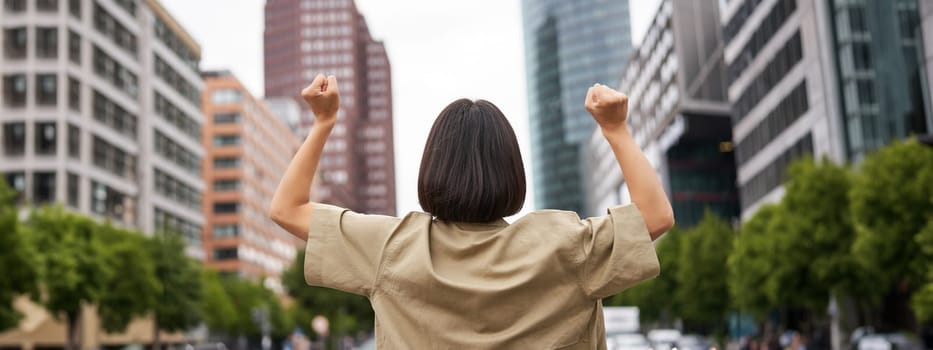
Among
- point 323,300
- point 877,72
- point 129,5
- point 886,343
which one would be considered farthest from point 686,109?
point 886,343

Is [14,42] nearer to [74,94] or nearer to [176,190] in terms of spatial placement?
[74,94]

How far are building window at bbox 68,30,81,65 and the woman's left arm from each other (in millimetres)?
59376

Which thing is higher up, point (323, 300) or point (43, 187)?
point (43, 187)

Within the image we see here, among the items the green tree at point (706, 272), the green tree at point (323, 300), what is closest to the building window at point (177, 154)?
the green tree at point (323, 300)

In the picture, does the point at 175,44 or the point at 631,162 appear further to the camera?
the point at 175,44

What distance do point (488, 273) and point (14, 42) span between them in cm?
5996

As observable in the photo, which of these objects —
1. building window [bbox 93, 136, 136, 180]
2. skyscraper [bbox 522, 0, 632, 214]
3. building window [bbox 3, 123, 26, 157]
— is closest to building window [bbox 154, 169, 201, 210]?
building window [bbox 93, 136, 136, 180]

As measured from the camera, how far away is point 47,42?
57.3 meters

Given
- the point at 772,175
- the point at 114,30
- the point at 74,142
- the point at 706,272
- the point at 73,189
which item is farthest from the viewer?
the point at 114,30

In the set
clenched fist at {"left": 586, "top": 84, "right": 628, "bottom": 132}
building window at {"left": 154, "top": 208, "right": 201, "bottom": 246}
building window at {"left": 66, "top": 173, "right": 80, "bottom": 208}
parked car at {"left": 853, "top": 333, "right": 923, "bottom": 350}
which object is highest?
building window at {"left": 66, "top": 173, "right": 80, "bottom": 208}

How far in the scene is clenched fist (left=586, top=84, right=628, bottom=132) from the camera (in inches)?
87.0

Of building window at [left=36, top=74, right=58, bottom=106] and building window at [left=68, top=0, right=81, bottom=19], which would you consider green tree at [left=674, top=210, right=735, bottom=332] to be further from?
building window at [left=68, top=0, right=81, bottom=19]

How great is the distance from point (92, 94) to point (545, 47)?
144 m

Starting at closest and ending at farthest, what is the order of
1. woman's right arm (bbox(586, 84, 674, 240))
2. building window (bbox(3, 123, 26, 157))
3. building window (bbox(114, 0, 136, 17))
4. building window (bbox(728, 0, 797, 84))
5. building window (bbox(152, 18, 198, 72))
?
woman's right arm (bbox(586, 84, 674, 240)), building window (bbox(3, 123, 26, 157)), building window (bbox(728, 0, 797, 84)), building window (bbox(114, 0, 136, 17)), building window (bbox(152, 18, 198, 72))
